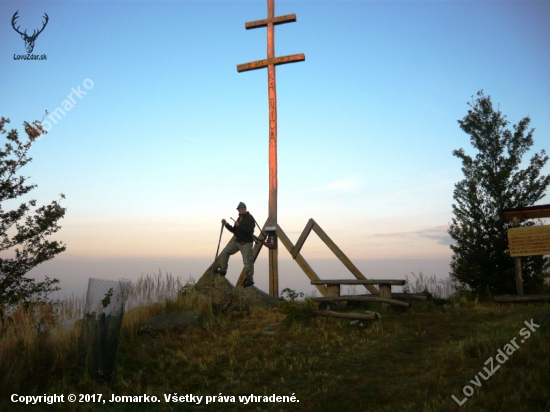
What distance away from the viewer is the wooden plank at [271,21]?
13.9 meters

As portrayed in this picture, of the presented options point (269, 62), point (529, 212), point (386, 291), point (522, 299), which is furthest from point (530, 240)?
point (269, 62)

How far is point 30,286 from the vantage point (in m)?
13.5

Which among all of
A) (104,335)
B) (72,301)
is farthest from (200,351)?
(72,301)

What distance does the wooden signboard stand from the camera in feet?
42.3

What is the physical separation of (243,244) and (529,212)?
7.69m

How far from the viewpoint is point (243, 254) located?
1342 centimetres

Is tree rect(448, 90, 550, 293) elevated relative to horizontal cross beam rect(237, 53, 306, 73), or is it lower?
lower

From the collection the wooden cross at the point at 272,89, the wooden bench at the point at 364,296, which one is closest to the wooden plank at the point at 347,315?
the wooden bench at the point at 364,296

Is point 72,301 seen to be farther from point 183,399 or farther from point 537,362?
point 537,362

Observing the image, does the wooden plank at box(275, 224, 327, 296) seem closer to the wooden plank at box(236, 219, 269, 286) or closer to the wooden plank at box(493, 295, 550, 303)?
the wooden plank at box(236, 219, 269, 286)

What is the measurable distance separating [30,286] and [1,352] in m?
7.11

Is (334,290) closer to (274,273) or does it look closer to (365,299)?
(365,299)

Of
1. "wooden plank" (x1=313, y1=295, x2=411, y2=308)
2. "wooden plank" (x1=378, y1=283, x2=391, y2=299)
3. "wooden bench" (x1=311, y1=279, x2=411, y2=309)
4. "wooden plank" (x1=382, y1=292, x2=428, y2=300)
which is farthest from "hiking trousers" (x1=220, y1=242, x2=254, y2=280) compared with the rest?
"wooden plank" (x1=382, y1=292, x2=428, y2=300)

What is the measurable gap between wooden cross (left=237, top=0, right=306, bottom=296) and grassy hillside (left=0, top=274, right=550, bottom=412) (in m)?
3.40
